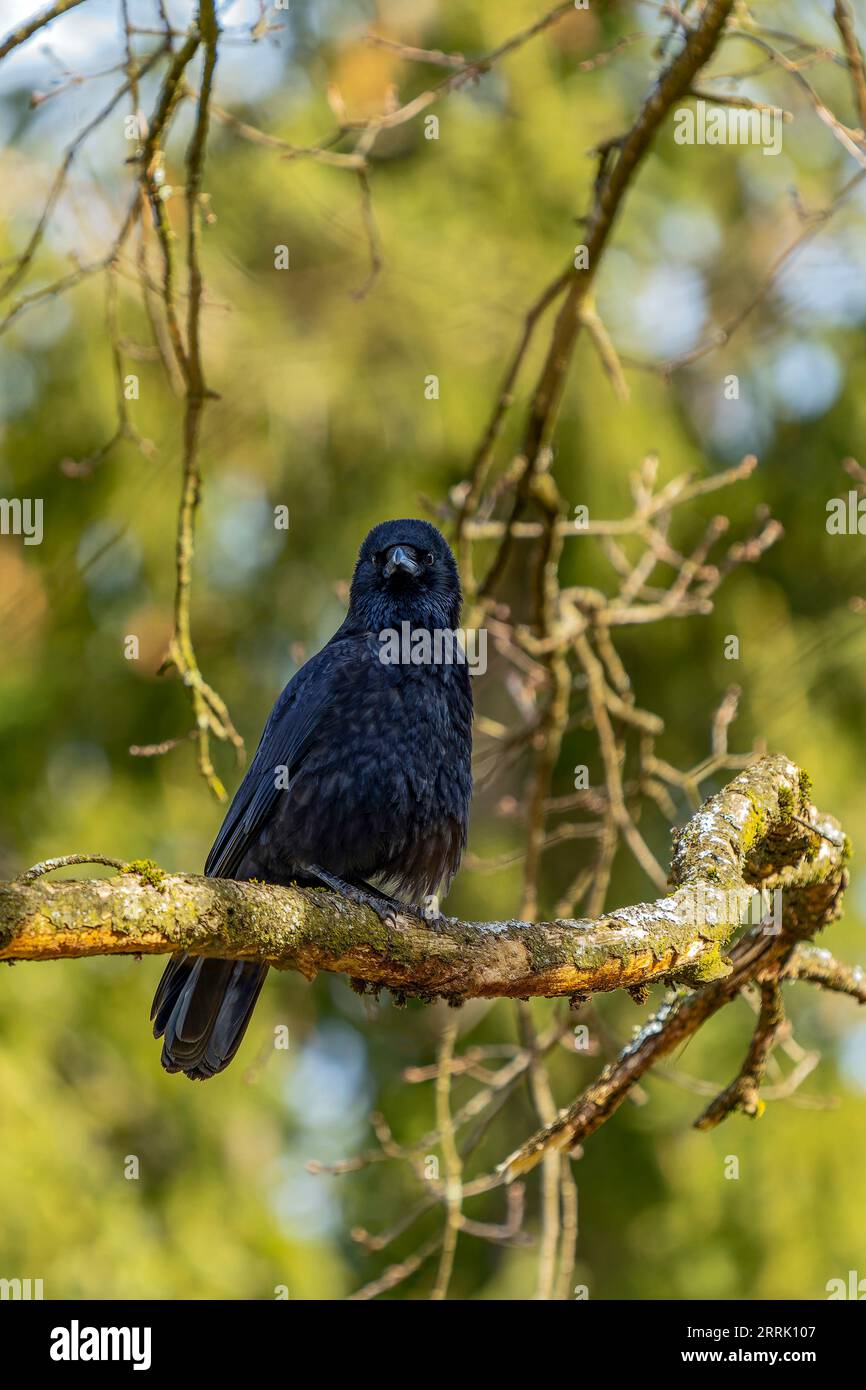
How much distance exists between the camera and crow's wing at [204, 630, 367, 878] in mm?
4285

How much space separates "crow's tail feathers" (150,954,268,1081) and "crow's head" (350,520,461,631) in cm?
126

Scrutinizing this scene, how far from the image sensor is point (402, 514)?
303 inches

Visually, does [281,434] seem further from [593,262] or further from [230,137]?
[593,262]

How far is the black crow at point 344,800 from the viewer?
164 inches

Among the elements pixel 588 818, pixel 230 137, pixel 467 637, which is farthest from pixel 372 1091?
pixel 230 137

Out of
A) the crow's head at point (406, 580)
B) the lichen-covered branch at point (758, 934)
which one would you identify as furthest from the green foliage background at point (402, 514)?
the lichen-covered branch at point (758, 934)

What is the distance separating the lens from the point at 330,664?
14.6 feet

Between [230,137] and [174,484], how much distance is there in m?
2.08

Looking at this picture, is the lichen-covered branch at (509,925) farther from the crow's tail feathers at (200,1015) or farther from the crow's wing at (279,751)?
the crow's wing at (279,751)

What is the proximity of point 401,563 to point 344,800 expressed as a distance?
0.92m

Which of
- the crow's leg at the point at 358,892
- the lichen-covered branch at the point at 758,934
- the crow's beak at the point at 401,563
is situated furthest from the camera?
the crow's beak at the point at 401,563

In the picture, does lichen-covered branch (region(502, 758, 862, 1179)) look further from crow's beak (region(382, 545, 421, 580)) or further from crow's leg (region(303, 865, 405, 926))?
crow's beak (region(382, 545, 421, 580))

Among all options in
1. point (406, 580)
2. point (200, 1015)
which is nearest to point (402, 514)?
point (406, 580)

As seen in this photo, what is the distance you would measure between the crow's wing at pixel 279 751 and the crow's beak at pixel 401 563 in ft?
1.01
